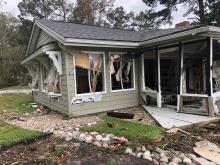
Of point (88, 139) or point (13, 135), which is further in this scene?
point (13, 135)

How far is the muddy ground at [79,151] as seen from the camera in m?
4.86

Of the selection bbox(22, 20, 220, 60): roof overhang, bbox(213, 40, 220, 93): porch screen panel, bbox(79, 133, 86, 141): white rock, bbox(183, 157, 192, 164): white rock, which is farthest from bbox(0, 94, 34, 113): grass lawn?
bbox(183, 157, 192, 164): white rock

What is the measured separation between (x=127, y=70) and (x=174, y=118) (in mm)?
3145

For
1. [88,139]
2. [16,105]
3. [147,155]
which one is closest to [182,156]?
[147,155]

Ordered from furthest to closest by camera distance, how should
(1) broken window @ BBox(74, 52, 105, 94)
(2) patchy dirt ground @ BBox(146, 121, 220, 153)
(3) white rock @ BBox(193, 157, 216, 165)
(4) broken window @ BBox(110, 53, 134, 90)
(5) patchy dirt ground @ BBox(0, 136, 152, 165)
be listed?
(4) broken window @ BBox(110, 53, 134, 90) < (1) broken window @ BBox(74, 52, 105, 94) < (2) patchy dirt ground @ BBox(146, 121, 220, 153) < (5) patchy dirt ground @ BBox(0, 136, 152, 165) < (3) white rock @ BBox(193, 157, 216, 165)

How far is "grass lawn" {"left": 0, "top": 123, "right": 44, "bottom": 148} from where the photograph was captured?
20.2 ft

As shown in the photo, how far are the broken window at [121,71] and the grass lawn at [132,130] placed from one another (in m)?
2.45

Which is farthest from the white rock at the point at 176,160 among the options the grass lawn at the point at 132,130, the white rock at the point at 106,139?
the white rock at the point at 106,139

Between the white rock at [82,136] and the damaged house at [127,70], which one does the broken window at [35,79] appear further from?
the white rock at [82,136]

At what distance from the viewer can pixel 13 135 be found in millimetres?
6691

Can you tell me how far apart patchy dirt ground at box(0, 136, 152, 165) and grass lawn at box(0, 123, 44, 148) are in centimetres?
37

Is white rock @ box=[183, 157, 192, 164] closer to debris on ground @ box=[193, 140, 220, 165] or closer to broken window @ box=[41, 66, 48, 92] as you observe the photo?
debris on ground @ box=[193, 140, 220, 165]

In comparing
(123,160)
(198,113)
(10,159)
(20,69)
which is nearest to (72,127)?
(10,159)

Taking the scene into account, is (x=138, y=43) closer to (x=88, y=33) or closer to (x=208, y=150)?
(x=88, y=33)
